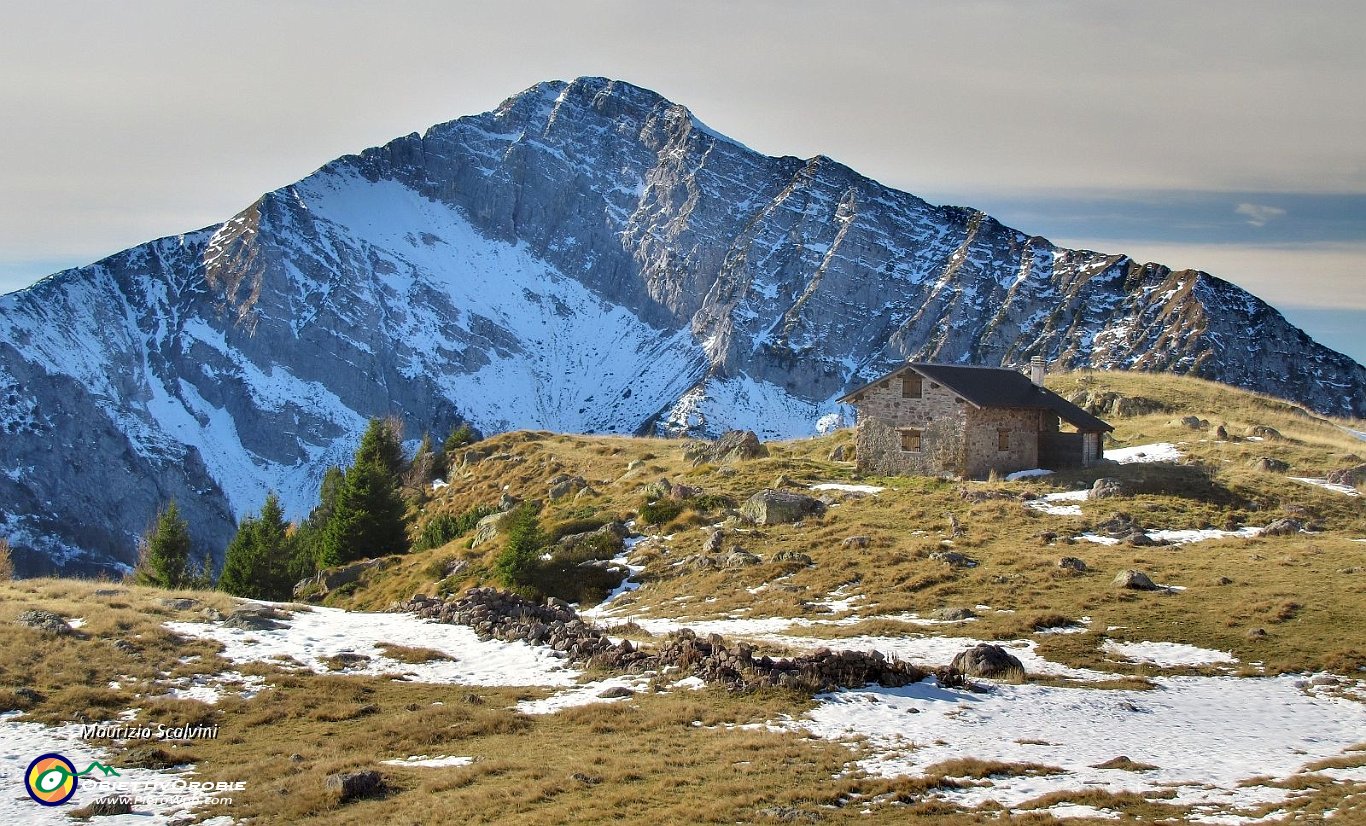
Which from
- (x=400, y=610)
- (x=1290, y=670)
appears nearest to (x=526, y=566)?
(x=400, y=610)

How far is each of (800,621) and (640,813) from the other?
15.8 meters

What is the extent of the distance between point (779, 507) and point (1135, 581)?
16.1 meters

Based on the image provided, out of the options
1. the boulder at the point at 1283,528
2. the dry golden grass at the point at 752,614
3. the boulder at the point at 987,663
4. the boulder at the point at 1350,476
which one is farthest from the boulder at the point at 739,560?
the boulder at the point at 1350,476

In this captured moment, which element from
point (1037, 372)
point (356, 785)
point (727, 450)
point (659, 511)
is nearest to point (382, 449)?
point (727, 450)

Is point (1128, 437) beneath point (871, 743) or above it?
above

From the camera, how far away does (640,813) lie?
48.3ft

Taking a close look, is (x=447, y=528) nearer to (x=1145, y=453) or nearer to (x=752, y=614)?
(x=752, y=614)

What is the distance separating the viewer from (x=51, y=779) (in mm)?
16734

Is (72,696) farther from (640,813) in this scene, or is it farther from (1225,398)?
(1225,398)

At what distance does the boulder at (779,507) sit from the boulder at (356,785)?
27834 millimetres

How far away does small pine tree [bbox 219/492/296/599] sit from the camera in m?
47.9

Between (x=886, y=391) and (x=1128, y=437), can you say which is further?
(x=1128, y=437)

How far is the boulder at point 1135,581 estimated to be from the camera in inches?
1185

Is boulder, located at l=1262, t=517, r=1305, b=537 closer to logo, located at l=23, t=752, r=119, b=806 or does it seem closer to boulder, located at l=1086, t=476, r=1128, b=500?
boulder, located at l=1086, t=476, r=1128, b=500
